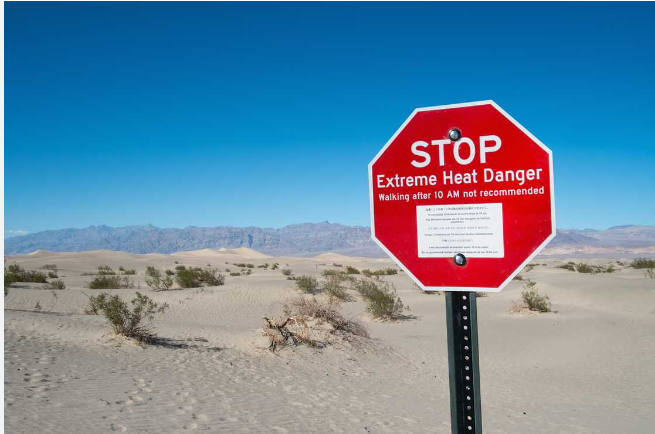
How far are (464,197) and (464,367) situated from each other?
746 mm

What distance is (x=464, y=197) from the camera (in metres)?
2.17

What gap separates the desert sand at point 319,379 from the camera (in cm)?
622

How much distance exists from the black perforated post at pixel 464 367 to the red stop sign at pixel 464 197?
0.11 meters

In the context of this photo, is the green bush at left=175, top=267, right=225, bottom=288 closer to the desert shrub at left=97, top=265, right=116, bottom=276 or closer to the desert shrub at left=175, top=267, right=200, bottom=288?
the desert shrub at left=175, top=267, right=200, bottom=288

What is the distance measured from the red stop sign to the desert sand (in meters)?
4.58

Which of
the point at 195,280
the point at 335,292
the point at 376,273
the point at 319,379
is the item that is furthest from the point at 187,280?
the point at 319,379

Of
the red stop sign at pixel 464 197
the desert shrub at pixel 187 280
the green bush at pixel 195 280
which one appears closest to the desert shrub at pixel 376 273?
the green bush at pixel 195 280

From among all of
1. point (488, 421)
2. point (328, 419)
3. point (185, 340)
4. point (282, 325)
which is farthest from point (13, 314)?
point (488, 421)

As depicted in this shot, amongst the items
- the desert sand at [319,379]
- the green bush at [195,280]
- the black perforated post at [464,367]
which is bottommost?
the desert sand at [319,379]

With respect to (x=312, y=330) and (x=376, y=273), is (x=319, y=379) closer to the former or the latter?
(x=312, y=330)

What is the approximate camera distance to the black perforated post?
6.83ft

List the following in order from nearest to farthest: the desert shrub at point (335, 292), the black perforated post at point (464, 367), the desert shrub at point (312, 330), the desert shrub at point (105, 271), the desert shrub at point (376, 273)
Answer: the black perforated post at point (464, 367)
the desert shrub at point (312, 330)
the desert shrub at point (335, 292)
the desert shrub at point (105, 271)
the desert shrub at point (376, 273)

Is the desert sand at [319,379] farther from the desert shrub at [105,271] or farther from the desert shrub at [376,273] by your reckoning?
the desert shrub at [376,273]

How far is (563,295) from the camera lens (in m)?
22.6
